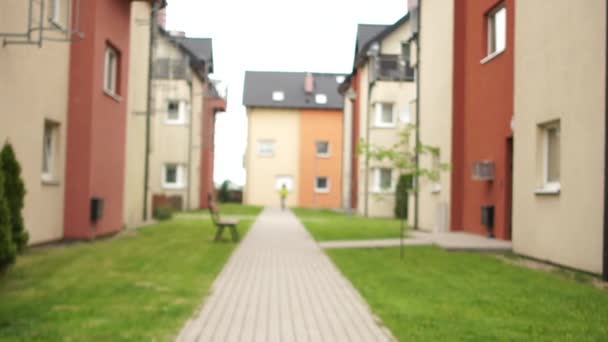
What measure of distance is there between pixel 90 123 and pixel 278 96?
1660 inches

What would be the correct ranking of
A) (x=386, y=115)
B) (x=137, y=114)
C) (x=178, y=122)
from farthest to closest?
(x=178, y=122) → (x=386, y=115) → (x=137, y=114)

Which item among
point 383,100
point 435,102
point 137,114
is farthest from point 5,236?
point 383,100

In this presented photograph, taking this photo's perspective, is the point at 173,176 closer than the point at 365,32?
Yes

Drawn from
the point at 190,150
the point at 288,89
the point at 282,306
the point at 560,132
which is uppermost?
the point at 288,89

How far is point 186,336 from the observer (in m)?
5.97

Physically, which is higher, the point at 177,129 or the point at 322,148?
the point at 322,148

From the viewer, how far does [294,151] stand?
177ft

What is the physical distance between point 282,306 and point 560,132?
589cm

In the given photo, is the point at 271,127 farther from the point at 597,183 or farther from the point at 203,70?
the point at 597,183

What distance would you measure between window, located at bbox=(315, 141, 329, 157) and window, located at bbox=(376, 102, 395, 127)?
19.1 m

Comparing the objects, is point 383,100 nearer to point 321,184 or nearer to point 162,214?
point 162,214

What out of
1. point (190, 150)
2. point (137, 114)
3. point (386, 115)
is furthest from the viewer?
point (190, 150)

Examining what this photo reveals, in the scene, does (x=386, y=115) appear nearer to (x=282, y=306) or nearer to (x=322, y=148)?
(x=322, y=148)

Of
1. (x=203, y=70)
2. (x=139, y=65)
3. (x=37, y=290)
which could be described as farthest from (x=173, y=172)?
(x=37, y=290)
